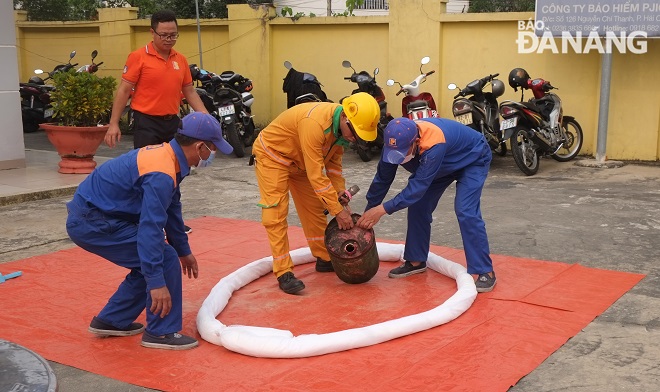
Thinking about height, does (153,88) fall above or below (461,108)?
above

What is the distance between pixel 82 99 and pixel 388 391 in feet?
21.6

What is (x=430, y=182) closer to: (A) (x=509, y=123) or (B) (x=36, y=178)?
(A) (x=509, y=123)

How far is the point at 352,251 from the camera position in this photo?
5332 mm

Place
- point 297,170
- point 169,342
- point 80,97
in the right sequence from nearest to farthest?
point 169,342, point 297,170, point 80,97

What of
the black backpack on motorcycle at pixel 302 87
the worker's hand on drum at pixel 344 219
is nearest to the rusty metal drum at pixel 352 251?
the worker's hand on drum at pixel 344 219

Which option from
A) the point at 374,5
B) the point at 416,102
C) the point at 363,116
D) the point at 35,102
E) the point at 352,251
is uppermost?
the point at 374,5

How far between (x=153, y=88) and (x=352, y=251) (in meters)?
2.34

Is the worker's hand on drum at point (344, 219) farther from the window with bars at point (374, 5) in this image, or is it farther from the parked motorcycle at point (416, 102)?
the window with bars at point (374, 5)

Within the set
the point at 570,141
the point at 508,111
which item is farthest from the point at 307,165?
the point at 570,141

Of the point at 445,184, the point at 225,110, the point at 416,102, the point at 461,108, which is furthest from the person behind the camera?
the point at 225,110

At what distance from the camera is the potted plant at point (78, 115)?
30.5ft

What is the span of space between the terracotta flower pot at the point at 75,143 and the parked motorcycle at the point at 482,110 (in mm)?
4228

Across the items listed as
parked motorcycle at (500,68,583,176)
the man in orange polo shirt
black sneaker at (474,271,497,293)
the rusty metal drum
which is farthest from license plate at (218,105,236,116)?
black sneaker at (474,271,497,293)

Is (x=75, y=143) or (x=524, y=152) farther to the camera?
(x=524, y=152)
